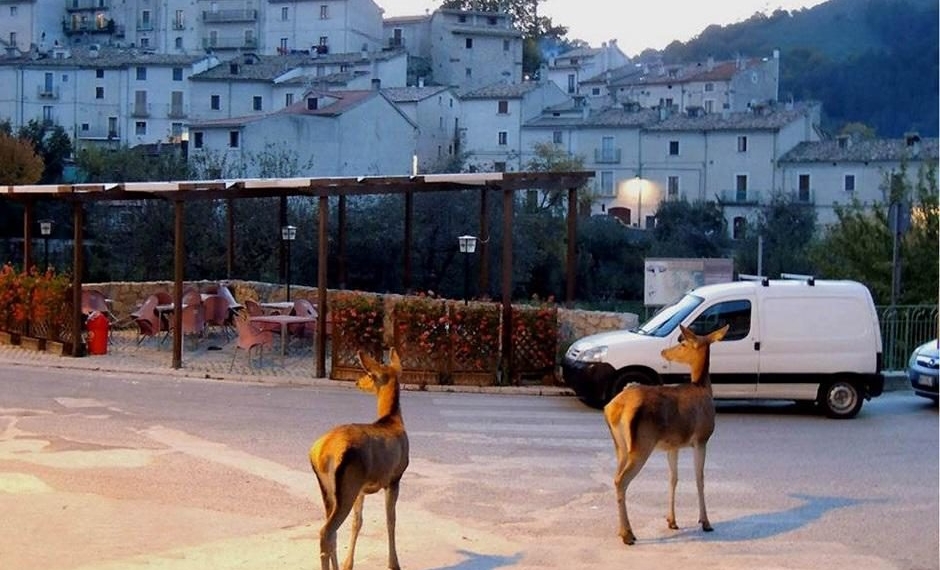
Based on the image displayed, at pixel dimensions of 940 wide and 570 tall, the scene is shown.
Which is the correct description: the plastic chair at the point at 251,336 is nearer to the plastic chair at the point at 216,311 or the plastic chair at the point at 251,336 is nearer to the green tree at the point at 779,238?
the plastic chair at the point at 216,311

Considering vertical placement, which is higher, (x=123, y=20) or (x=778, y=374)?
(x=123, y=20)

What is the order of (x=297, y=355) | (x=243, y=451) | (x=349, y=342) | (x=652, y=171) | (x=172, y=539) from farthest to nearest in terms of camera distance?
(x=652, y=171)
(x=297, y=355)
(x=349, y=342)
(x=243, y=451)
(x=172, y=539)

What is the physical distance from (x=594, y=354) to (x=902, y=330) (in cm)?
706

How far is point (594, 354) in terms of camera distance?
55.1 feet

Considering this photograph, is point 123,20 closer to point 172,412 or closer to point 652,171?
point 652,171

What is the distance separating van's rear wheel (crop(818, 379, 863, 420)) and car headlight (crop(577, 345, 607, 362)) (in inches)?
111

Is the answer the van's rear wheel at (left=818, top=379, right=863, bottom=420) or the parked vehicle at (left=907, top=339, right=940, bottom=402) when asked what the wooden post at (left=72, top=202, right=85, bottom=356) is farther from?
the parked vehicle at (left=907, top=339, right=940, bottom=402)

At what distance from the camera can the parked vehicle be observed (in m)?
17.8

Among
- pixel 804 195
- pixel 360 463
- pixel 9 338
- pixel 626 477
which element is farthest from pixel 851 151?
pixel 360 463

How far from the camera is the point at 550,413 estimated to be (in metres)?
16.9

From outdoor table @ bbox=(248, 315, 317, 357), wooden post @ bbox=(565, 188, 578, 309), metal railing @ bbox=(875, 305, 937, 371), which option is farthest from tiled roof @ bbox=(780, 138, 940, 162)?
outdoor table @ bbox=(248, 315, 317, 357)

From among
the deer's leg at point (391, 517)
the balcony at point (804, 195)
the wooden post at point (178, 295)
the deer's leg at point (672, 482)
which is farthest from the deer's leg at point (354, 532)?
the balcony at point (804, 195)

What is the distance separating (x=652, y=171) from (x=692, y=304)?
62480mm

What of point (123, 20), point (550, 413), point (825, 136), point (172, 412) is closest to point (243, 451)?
point (172, 412)
